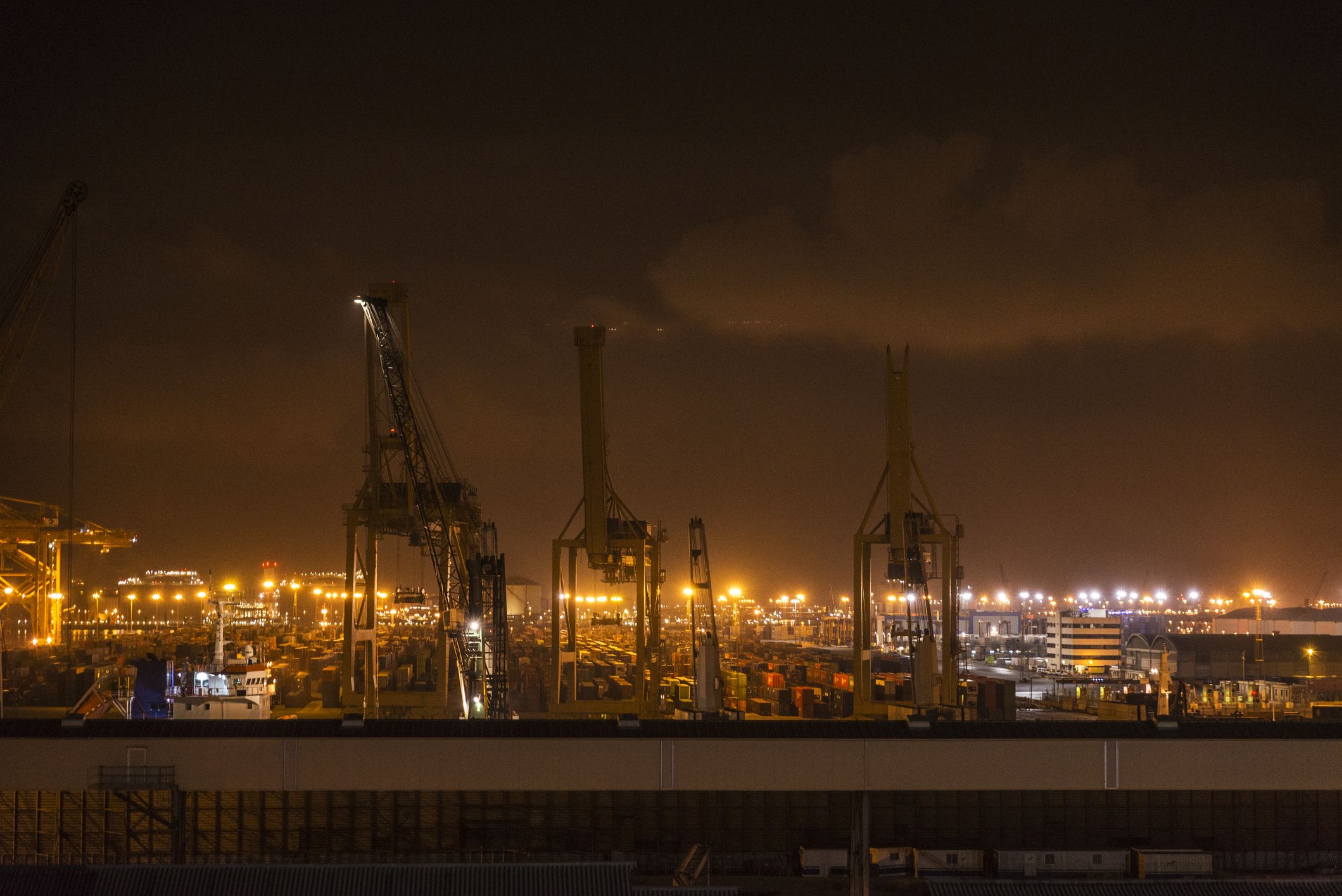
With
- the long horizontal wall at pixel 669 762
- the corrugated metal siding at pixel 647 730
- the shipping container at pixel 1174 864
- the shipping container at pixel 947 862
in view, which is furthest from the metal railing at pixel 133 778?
the shipping container at pixel 1174 864

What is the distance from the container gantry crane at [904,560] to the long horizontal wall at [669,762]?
38.4 ft

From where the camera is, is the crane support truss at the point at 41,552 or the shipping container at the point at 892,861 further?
the crane support truss at the point at 41,552

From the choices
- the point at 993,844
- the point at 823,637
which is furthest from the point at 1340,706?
the point at 823,637

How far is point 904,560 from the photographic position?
103 ft

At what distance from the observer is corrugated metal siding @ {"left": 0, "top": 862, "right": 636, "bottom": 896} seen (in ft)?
53.7

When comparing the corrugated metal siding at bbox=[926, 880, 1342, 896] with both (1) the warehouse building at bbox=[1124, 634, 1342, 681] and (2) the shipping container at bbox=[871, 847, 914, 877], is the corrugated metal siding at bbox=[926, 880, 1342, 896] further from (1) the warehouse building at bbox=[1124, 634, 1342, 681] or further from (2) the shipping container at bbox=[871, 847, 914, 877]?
(1) the warehouse building at bbox=[1124, 634, 1342, 681]

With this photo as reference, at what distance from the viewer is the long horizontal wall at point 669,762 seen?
1836cm

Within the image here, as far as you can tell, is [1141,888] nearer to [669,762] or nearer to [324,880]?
[669,762]

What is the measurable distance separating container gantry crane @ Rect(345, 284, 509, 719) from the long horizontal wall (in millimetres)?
12516

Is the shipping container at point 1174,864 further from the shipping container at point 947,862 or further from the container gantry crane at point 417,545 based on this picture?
the container gantry crane at point 417,545

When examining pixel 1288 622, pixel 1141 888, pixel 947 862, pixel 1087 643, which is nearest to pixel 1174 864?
pixel 1141 888

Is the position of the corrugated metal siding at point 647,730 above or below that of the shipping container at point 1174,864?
above

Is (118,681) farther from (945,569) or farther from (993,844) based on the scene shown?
(993,844)

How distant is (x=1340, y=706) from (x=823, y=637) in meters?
79.5
